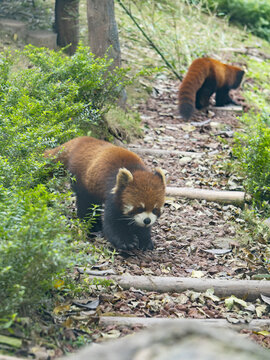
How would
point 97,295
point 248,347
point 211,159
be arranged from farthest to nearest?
point 211,159
point 97,295
point 248,347

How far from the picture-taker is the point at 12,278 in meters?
2.44

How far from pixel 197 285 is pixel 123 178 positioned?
3.38ft

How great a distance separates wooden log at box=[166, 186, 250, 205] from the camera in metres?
5.43

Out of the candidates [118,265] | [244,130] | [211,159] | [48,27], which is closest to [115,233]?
[118,265]

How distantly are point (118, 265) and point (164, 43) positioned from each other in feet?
22.1

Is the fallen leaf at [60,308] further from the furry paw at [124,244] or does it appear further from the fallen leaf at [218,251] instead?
the fallen leaf at [218,251]

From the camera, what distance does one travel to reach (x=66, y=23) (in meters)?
8.17

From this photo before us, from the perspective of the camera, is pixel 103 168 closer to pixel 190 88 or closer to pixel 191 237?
pixel 191 237

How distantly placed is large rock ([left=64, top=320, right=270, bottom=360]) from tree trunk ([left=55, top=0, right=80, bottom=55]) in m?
7.40

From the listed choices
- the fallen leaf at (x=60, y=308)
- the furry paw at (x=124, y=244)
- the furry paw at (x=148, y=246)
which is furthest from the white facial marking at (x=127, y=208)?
the fallen leaf at (x=60, y=308)

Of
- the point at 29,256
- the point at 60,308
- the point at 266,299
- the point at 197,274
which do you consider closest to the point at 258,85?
the point at 197,274

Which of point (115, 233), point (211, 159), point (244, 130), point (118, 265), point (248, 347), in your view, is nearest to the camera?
point (248, 347)

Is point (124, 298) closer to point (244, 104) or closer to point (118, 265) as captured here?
point (118, 265)

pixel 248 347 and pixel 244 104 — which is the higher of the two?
pixel 248 347
